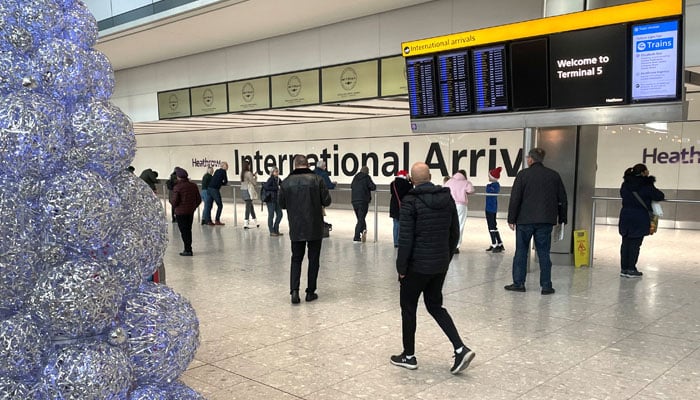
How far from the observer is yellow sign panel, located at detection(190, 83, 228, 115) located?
15484 mm

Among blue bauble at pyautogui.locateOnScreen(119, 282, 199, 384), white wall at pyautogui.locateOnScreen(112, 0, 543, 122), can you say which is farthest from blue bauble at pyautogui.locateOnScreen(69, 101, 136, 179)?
white wall at pyautogui.locateOnScreen(112, 0, 543, 122)

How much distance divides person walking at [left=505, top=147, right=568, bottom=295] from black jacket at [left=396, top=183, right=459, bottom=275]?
9.43 ft

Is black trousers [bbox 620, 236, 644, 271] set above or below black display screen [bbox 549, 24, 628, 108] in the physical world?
below

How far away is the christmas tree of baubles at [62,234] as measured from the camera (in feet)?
6.36

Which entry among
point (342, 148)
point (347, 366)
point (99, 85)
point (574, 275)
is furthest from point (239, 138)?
point (99, 85)

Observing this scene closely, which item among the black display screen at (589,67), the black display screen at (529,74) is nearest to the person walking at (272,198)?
the black display screen at (529,74)

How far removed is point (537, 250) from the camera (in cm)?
667

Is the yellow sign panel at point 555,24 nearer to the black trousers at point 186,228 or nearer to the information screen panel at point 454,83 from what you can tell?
the information screen panel at point 454,83

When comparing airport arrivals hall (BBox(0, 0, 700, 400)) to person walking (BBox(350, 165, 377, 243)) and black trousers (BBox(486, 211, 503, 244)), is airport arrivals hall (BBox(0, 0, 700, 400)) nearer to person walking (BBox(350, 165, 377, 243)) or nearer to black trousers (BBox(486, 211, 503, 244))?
person walking (BBox(350, 165, 377, 243))

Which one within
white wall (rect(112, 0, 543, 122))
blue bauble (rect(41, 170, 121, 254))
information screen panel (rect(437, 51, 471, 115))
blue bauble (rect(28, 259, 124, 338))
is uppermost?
white wall (rect(112, 0, 543, 122))

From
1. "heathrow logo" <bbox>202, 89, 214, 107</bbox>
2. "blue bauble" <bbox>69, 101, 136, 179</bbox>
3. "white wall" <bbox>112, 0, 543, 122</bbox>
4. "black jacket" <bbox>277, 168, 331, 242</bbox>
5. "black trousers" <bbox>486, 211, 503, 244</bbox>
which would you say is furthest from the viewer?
"heathrow logo" <bbox>202, 89, 214, 107</bbox>

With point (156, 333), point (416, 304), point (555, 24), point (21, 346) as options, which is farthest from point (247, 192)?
point (21, 346)

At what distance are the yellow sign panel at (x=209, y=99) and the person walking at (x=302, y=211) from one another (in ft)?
32.8

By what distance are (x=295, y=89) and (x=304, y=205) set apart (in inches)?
319
